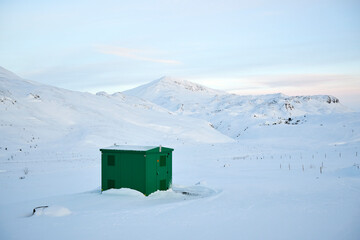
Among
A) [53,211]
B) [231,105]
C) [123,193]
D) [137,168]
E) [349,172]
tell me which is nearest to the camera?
[53,211]

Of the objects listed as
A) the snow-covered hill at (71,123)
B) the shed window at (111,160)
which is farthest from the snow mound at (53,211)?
the snow-covered hill at (71,123)

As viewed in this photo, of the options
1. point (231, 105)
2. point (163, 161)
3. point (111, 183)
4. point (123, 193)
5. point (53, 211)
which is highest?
point (231, 105)

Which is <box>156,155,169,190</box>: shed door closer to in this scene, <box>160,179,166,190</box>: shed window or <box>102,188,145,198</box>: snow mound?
<box>160,179,166,190</box>: shed window

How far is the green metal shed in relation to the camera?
13344 millimetres

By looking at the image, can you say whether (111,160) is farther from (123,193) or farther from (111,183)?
(123,193)

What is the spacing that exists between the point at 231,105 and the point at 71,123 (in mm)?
107963

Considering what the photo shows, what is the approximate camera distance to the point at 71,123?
141 ft

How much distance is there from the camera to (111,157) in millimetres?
14008

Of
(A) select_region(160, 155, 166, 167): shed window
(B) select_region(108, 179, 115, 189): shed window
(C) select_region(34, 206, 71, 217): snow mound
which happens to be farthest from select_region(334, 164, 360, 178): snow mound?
(C) select_region(34, 206, 71, 217): snow mound

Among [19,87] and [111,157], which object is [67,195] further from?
[19,87]

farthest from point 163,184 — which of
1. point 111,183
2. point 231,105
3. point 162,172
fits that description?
point 231,105

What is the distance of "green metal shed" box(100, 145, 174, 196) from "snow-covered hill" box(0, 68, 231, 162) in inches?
639

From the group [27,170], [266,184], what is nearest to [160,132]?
[27,170]

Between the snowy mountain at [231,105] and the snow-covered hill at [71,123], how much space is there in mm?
34667
